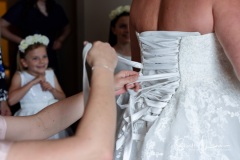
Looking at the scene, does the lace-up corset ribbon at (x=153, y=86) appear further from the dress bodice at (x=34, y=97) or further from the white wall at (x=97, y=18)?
the white wall at (x=97, y=18)

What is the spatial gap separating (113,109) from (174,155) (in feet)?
1.32

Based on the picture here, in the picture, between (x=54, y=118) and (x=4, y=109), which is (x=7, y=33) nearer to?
(x=4, y=109)

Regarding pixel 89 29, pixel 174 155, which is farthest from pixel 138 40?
pixel 89 29

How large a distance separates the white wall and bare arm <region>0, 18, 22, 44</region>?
78 centimetres

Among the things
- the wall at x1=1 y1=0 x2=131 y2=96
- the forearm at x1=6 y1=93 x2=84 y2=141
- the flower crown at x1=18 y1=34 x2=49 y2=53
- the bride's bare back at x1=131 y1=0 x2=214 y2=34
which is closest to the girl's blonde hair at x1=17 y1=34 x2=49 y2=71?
the flower crown at x1=18 y1=34 x2=49 y2=53

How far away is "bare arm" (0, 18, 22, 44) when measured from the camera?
3348 mm

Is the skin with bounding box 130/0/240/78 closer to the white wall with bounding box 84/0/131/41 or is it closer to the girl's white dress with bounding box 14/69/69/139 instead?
the girl's white dress with bounding box 14/69/69/139

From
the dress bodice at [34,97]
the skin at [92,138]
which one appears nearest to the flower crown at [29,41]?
the dress bodice at [34,97]

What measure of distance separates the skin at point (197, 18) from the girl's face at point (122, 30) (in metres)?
1.43

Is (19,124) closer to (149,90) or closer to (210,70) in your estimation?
(149,90)

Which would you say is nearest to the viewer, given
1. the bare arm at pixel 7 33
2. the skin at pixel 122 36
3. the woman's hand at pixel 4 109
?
the woman's hand at pixel 4 109

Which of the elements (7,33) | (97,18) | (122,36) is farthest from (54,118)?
(97,18)

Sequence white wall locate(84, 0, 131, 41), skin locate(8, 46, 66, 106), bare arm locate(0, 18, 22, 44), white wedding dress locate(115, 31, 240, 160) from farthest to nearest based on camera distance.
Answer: white wall locate(84, 0, 131, 41)
bare arm locate(0, 18, 22, 44)
skin locate(8, 46, 66, 106)
white wedding dress locate(115, 31, 240, 160)

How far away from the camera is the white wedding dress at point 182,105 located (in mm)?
1257
